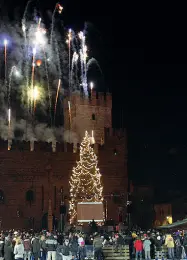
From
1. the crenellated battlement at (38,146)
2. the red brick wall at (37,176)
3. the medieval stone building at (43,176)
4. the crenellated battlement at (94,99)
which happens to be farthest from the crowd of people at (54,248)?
the crenellated battlement at (94,99)

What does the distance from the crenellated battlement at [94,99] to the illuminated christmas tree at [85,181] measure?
33.8ft

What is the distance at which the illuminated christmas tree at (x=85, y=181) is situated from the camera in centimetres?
4528

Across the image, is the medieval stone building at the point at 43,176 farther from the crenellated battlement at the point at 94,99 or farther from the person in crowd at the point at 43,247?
the person in crowd at the point at 43,247

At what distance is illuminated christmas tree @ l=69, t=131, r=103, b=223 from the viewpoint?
45.3 metres

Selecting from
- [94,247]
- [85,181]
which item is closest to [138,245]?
[94,247]

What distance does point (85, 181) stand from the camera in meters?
46.0

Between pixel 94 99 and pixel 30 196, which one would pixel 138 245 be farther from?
pixel 94 99

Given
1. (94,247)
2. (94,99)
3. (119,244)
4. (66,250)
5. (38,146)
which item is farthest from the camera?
(94,99)

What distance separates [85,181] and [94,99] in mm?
13954

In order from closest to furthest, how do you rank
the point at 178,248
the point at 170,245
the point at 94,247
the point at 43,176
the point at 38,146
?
the point at 94,247 → the point at 170,245 → the point at 178,248 → the point at 43,176 → the point at 38,146

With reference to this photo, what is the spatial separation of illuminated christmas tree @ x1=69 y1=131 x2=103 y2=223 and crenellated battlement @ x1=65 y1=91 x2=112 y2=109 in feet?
33.8

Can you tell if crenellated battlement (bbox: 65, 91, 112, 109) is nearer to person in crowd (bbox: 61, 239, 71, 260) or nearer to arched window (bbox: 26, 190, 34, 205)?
arched window (bbox: 26, 190, 34, 205)

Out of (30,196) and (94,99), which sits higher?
(94,99)

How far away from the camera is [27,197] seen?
4812cm
